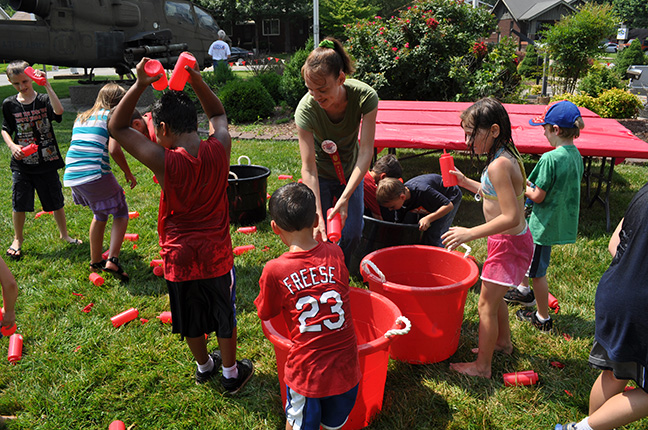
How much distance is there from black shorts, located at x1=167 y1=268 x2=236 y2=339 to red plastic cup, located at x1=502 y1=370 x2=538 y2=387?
68.6 inches

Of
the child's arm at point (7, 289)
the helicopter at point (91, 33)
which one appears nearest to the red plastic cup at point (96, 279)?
the child's arm at point (7, 289)

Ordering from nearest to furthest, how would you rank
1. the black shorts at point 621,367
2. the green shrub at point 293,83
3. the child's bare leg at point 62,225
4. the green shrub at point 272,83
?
the black shorts at point 621,367 → the child's bare leg at point 62,225 → the green shrub at point 293,83 → the green shrub at point 272,83

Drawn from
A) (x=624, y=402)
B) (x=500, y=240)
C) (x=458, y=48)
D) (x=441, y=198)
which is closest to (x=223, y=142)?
(x=500, y=240)

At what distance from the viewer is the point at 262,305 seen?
6.95ft

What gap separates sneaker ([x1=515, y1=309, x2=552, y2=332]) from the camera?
348 cm

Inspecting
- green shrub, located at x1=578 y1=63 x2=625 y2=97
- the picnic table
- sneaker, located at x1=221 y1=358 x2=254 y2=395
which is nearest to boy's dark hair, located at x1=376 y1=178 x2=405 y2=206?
sneaker, located at x1=221 y1=358 x2=254 y2=395

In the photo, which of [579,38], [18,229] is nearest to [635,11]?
[579,38]

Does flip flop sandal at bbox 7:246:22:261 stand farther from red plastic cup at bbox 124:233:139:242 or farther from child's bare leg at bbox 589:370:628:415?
child's bare leg at bbox 589:370:628:415

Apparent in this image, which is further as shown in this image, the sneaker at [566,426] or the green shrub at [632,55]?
the green shrub at [632,55]

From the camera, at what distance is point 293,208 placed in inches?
80.6

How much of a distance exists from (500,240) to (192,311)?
73.8 inches

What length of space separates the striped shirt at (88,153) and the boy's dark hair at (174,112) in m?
1.98

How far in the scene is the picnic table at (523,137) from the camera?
5344mm

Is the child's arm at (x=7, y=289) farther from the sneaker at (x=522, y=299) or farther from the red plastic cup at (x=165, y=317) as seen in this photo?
the sneaker at (x=522, y=299)
